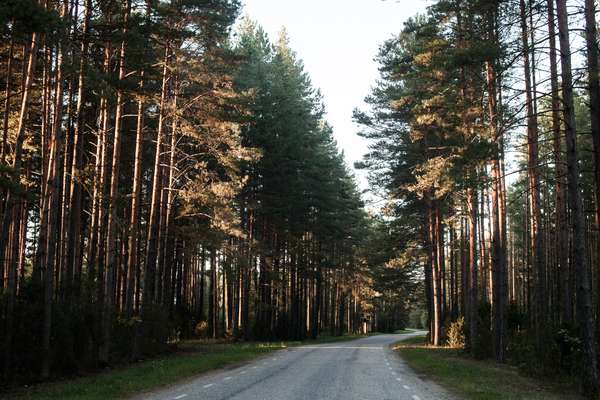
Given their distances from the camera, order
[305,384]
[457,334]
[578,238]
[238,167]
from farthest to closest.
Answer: [457,334] → [238,167] → [305,384] → [578,238]

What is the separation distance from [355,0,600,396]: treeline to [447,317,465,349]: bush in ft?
0.96

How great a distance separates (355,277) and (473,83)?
50.9 m

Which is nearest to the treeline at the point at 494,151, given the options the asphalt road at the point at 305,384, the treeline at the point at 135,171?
the asphalt road at the point at 305,384

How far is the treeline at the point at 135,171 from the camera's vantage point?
15539 mm

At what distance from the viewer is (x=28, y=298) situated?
51.8 ft

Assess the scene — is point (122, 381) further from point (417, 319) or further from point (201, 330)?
point (417, 319)

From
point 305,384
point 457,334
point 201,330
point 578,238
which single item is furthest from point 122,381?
point 201,330

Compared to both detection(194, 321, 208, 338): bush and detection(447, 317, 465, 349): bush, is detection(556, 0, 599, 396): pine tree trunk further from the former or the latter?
detection(194, 321, 208, 338): bush

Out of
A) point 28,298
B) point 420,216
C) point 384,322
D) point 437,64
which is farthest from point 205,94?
point 384,322

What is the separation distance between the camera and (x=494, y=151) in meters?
16.7

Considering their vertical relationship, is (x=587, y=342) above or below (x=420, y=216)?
below

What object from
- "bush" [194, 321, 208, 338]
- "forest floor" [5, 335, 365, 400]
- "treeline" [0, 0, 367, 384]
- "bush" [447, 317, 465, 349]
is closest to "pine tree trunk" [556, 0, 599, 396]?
"forest floor" [5, 335, 365, 400]

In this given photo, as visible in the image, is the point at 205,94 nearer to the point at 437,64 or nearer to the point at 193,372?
the point at 437,64

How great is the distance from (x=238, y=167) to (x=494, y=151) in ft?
47.6
